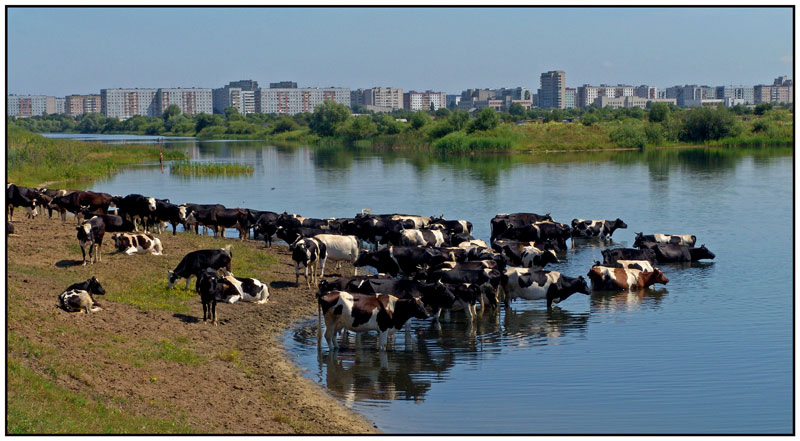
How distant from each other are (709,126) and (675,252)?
64664 millimetres

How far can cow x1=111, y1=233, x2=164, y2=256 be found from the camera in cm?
2128

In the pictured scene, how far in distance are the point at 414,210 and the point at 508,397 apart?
26.0 m

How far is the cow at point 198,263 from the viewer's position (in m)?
18.2

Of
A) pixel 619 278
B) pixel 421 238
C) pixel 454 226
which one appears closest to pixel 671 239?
pixel 619 278

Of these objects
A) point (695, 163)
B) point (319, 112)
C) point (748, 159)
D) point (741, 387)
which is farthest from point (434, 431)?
point (319, 112)

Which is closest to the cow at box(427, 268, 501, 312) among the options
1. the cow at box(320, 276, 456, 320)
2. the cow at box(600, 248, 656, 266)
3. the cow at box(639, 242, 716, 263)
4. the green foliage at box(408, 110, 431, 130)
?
the cow at box(320, 276, 456, 320)

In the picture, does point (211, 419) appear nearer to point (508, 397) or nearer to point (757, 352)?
point (508, 397)

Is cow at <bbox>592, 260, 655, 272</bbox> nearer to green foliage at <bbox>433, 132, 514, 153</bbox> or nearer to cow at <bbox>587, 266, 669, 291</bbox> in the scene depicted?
cow at <bbox>587, 266, 669, 291</bbox>

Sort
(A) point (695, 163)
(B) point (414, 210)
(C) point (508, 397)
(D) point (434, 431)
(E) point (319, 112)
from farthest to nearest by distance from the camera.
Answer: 1. (E) point (319, 112)
2. (A) point (695, 163)
3. (B) point (414, 210)
4. (C) point (508, 397)
5. (D) point (434, 431)

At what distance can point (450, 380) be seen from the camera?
14492mm

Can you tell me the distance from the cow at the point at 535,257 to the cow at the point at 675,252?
3.60m

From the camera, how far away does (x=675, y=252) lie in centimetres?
2566

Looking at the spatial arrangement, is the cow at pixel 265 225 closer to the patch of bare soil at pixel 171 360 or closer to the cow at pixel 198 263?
the patch of bare soil at pixel 171 360

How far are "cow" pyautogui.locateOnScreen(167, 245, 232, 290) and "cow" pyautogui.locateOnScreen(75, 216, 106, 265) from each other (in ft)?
8.57
